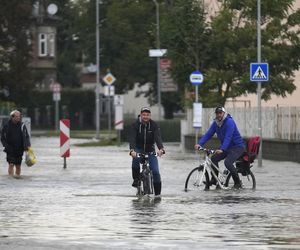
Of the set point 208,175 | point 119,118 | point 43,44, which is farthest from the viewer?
point 43,44

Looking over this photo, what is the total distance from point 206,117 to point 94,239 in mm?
33652

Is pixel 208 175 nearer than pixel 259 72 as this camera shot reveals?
Yes

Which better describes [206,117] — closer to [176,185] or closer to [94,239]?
[176,185]

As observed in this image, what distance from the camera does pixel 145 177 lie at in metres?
22.2

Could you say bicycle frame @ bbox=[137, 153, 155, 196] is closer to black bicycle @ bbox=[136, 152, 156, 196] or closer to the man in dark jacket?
black bicycle @ bbox=[136, 152, 156, 196]

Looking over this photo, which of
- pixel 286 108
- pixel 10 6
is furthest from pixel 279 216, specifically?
A: pixel 10 6

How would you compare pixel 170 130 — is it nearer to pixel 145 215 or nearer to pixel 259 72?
pixel 259 72

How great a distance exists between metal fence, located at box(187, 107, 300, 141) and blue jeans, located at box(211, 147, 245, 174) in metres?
13.9

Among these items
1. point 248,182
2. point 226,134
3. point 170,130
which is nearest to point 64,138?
point 248,182

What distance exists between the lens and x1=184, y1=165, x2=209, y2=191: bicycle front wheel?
23.8 meters

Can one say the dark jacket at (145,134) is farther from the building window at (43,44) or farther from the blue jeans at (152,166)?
the building window at (43,44)

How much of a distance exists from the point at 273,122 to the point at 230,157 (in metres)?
16.4

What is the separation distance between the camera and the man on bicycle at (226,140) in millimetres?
23609

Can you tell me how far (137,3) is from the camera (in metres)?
94.4
